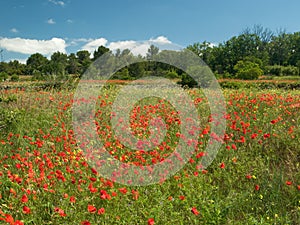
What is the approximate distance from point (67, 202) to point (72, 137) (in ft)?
6.90

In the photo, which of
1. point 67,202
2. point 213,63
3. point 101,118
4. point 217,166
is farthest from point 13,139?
point 213,63

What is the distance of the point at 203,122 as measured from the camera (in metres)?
5.21

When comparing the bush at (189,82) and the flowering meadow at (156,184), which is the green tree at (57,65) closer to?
the bush at (189,82)

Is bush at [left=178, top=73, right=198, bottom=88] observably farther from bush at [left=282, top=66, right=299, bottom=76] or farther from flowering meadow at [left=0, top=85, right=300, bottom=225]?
bush at [left=282, top=66, right=299, bottom=76]

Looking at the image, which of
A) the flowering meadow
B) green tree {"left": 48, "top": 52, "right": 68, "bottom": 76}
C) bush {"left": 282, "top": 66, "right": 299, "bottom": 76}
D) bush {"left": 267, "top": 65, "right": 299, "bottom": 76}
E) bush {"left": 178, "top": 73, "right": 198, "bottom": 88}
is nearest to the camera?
the flowering meadow

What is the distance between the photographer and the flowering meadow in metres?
2.54

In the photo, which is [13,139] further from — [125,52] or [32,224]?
[125,52]

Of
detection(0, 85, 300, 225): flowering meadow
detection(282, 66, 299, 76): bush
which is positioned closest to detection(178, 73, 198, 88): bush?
detection(0, 85, 300, 225): flowering meadow

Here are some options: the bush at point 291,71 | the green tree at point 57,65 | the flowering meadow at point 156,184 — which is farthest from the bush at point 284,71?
the flowering meadow at point 156,184

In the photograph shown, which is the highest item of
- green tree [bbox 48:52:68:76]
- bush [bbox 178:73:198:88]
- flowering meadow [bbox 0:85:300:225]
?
green tree [bbox 48:52:68:76]

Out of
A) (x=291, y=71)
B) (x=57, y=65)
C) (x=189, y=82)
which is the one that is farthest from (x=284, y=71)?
(x=57, y=65)

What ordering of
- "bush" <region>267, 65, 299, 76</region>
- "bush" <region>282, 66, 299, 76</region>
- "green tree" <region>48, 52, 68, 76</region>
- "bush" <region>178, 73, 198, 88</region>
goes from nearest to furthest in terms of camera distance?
"bush" <region>178, 73, 198, 88</region> < "green tree" <region>48, 52, 68, 76</region> < "bush" <region>282, 66, 299, 76</region> < "bush" <region>267, 65, 299, 76</region>

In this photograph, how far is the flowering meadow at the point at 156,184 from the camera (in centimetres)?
254

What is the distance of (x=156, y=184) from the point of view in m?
3.11
